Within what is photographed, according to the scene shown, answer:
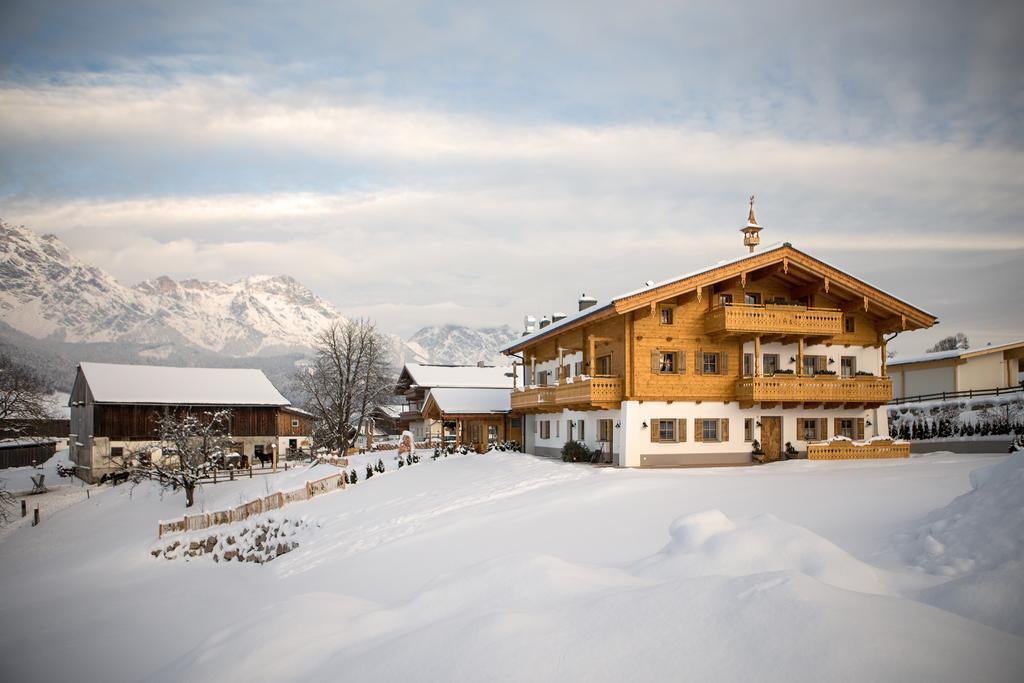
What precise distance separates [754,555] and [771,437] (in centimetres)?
2484

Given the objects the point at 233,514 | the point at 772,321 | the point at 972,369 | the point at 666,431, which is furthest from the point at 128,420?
the point at 972,369

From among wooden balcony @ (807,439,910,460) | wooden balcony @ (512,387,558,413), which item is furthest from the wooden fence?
wooden balcony @ (807,439,910,460)

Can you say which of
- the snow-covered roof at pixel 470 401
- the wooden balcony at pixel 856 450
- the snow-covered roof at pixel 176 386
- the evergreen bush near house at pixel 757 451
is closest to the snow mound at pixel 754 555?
the evergreen bush near house at pixel 757 451

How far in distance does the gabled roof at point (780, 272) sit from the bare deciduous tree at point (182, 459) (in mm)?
22145

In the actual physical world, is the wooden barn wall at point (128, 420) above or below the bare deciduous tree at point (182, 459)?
above

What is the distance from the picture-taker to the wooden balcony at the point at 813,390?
30922mm

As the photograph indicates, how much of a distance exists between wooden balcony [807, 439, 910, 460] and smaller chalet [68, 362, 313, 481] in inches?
1351

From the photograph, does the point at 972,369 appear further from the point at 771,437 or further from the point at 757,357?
the point at 757,357

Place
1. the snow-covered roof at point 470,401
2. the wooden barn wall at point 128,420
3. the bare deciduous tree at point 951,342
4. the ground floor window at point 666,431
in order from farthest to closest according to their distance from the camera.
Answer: the bare deciduous tree at point 951,342
the wooden barn wall at point 128,420
the snow-covered roof at point 470,401
the ground floor window at point 666,431

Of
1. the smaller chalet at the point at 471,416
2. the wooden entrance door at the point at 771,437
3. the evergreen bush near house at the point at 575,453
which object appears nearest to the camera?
the wooden entrance door at the point at 771,437

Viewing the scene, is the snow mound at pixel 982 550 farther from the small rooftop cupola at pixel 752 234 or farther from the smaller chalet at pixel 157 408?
the smaller chalet at pixel 157 408

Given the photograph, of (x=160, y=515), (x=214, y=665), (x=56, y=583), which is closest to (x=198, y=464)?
(x=160, y=515)

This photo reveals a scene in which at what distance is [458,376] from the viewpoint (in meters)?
68.4

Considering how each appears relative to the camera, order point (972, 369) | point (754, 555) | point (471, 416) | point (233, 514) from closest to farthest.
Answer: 1. point (754, 555)
2. point (233, 514)
3. point (972, 369)
4. point (471, 416)
